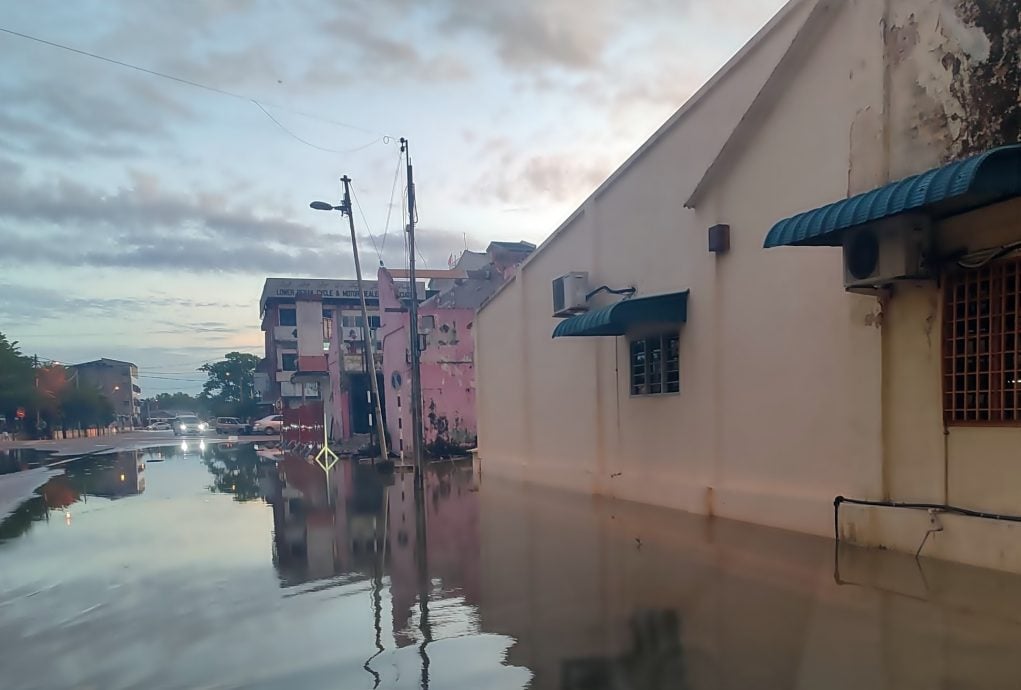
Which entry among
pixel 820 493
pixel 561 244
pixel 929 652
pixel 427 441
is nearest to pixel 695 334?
pixel 820 493

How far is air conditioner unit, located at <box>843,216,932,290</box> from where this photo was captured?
20.3 feet

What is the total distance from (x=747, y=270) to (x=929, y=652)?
5.18 meters

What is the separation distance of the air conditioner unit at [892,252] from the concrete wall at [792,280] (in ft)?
1.33

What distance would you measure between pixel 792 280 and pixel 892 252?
183 cm

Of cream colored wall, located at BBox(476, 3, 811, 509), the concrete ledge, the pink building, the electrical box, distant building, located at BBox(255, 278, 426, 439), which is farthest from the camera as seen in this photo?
distant building, located at BBox(255, 278, 426, 439)

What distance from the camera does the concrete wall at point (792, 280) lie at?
6422 mm

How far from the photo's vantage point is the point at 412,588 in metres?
7.18

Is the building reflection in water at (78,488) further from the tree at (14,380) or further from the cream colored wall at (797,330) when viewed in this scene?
the tree at (14,380)

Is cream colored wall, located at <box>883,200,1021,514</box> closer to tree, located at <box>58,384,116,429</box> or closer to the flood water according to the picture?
the flood water

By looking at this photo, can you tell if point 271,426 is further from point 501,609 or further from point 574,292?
point 501,609

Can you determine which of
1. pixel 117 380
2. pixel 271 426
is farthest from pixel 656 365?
pixel 117 380

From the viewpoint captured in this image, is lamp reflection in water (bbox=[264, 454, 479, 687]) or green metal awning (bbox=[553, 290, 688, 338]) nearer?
lamp reflection in water (bbox=[264, 454, 479, 687])

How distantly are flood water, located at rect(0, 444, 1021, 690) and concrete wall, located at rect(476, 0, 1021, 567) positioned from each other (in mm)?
773

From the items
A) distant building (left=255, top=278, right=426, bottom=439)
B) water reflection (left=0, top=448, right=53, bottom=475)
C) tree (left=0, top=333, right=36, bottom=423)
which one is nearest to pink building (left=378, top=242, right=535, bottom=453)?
water reflection (left=0, top=448, right=53, bottom=475)
